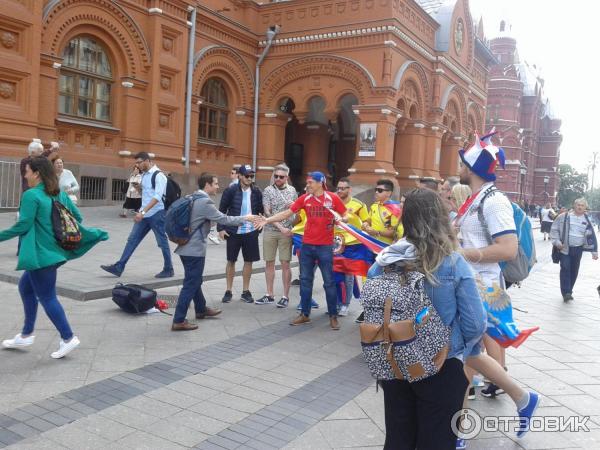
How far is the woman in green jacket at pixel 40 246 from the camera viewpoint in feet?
15.6

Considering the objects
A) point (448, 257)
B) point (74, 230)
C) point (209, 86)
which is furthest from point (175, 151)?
point (448, 257)

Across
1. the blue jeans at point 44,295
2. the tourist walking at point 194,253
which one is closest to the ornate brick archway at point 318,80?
the tourist walking at point 194,253

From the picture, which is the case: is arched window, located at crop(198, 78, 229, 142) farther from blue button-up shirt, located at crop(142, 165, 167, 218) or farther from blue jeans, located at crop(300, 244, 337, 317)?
blue jeans, located at crop(300, 244, 337, 317)

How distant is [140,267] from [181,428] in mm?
6126

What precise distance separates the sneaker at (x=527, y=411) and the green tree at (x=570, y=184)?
88518 millimetres

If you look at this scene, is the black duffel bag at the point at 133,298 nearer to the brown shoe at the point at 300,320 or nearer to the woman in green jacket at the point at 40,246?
the woman in green jacket at the point at 40,246

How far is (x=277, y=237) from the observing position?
7980 millimetres

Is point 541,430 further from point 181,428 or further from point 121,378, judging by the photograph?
point 121,378

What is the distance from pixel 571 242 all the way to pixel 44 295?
29.5ft

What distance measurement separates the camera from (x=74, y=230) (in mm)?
5004

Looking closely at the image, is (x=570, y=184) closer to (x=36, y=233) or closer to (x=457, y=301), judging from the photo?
(x=36, y=233)

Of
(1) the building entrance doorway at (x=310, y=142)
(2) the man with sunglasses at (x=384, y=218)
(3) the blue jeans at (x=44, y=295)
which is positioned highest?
(1) the building entrance doorway at (x=310, y=142)

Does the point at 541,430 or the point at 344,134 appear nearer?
the point at 541,430

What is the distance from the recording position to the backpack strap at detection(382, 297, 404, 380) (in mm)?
2500
